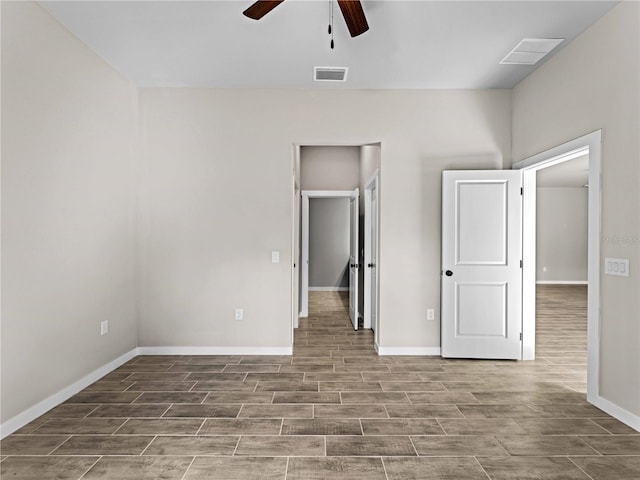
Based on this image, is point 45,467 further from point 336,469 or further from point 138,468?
point 336,469

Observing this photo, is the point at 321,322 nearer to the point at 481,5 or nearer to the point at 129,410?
the point at 129,410

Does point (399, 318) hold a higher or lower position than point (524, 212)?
lower

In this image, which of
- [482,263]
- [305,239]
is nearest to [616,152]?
[482,263]

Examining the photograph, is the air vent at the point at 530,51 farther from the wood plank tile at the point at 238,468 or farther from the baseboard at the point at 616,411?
the wood plank tile at the point at 238,468

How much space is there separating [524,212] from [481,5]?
2.21m

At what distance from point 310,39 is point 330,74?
0.70 m

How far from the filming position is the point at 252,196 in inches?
174

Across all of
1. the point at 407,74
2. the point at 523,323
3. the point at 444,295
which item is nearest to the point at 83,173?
the point at 407,74

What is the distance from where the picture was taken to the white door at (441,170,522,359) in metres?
4.25

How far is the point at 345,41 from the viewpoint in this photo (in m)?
3.36

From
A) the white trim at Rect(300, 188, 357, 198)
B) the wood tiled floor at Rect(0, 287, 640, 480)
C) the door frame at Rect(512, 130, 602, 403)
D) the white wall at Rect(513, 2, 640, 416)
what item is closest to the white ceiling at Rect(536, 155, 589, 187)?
the white trim at Rect(300, 188, 357, 198)

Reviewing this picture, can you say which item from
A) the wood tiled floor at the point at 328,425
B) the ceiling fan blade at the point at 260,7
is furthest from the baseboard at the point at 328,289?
the ceiling fan blade at the point at 260,7

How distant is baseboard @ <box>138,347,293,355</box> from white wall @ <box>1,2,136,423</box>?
0.33 meters

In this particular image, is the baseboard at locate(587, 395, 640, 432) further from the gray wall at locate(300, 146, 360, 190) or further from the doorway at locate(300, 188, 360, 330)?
the gray wall at locate(300, 146, 360, 190)
